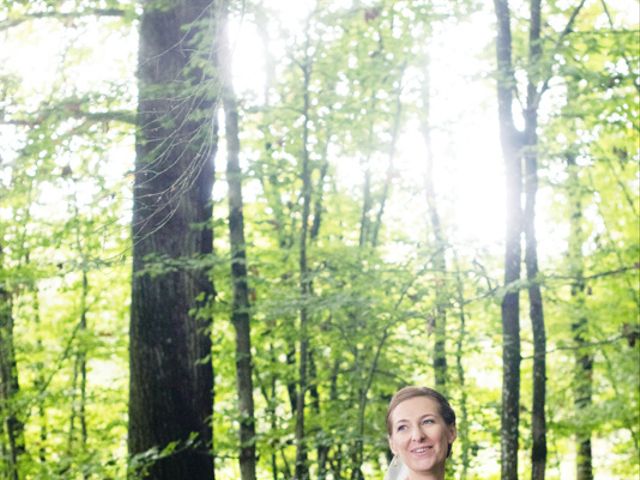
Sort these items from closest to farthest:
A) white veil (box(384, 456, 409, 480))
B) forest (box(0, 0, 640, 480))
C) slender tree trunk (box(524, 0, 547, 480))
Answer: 1. white veil (box(384, 456, 409, 480))
2. forest (box(0, 0, 640, 480))
3. slender tree trunk (box(524, 0, 547, 480))

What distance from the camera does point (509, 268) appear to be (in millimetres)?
7090

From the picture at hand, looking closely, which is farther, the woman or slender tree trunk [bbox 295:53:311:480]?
slender tree trunk [bbox 295:53:311:480]

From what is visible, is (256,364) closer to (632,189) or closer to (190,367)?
(190,367)

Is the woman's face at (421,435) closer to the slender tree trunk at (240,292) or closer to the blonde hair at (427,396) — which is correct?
the blonde hair at (427,396)

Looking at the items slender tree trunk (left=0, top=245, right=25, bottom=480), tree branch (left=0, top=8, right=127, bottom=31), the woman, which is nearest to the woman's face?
the woman

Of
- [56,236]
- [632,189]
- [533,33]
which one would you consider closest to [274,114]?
[56,236]

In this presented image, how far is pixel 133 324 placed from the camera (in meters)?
7.33

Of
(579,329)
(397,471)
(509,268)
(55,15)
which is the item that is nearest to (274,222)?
(509,268)

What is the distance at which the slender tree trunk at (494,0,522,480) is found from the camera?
691 cm

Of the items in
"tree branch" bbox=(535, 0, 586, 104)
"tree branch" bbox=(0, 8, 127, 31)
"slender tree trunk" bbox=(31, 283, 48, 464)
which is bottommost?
"slender tree trunk" bbox=(31, 283, 48, 464)

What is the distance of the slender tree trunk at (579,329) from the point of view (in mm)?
9113

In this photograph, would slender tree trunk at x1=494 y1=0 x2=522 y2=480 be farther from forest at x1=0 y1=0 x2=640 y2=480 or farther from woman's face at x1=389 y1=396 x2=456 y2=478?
woman's face at x1=389 y1=396 x2=456 y2=478

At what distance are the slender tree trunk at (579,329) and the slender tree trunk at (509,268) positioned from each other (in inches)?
43.3

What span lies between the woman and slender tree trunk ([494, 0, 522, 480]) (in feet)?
15.4
